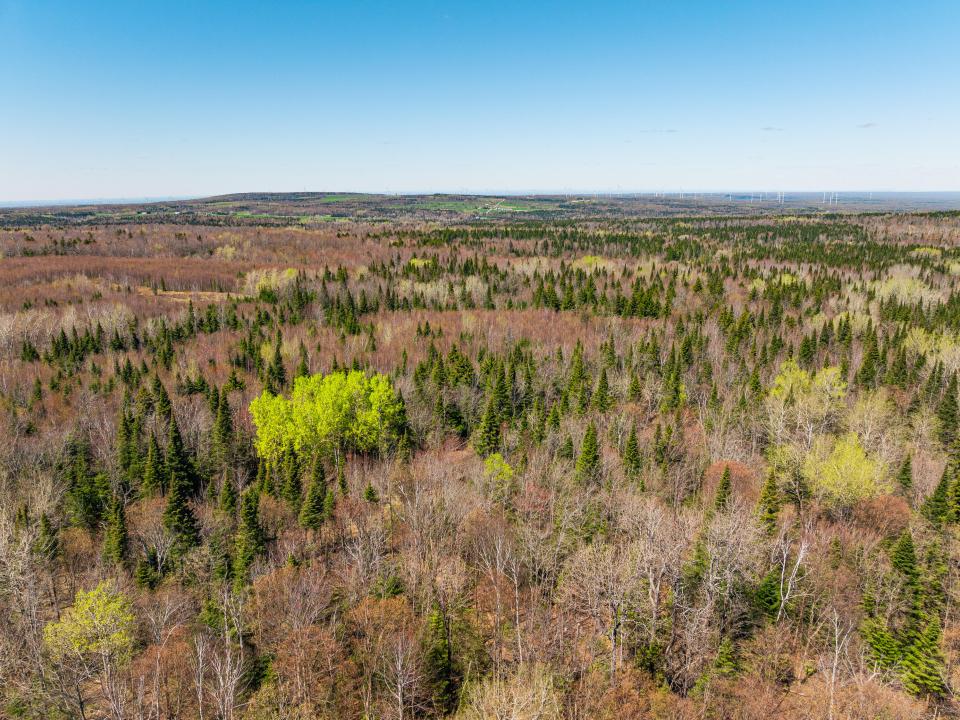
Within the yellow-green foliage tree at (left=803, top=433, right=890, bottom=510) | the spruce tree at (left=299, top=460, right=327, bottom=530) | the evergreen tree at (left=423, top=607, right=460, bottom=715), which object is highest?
the yellow-green foliage tree at (left=803, top=433, right=890, bottom=510)

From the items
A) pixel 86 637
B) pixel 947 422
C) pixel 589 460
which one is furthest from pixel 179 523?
pixel 947 422

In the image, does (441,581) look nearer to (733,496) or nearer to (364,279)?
(733,496)

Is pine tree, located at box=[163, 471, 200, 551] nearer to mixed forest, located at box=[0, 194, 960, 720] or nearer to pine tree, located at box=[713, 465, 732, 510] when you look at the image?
mixed forest, located at box=[0, 194, 960, 720]

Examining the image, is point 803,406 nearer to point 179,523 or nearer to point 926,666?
A: point 926,666

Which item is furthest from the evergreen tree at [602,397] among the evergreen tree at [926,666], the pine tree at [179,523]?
the pine tree at [179,523]

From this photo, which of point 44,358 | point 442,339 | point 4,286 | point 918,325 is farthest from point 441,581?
point 4,286

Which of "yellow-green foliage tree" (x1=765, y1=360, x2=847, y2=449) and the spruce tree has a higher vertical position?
"yellow-green foliage tree" (x1=765, y1=360, x2=847, y2=449)

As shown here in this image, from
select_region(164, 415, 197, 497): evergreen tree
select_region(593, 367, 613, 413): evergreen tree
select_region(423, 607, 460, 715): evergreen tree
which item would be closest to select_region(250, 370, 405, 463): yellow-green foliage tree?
select_region(164, 415, 197, 497): evergreen tree
